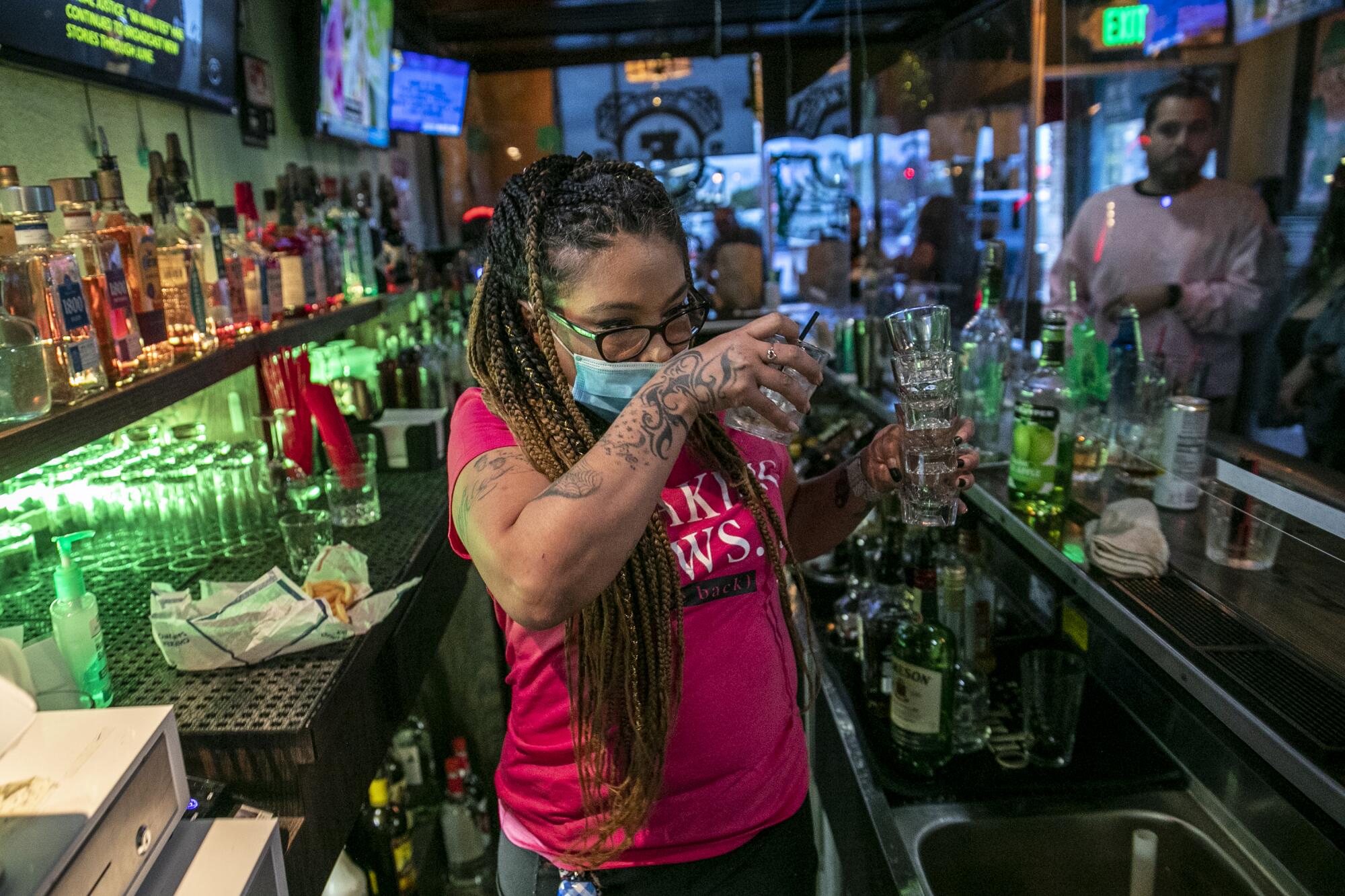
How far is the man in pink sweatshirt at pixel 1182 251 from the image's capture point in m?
3.52

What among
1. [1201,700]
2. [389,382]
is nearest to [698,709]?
[1201,700]

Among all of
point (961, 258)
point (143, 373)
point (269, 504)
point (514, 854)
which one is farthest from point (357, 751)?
point (961, 258)

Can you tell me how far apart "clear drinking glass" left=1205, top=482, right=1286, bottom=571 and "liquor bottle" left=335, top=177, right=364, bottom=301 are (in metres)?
2.38

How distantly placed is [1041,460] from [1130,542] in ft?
1.13

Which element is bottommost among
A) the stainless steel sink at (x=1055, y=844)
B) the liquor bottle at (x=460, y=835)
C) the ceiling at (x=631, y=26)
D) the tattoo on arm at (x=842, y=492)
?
the liquor bottle at (x=460, y=835)

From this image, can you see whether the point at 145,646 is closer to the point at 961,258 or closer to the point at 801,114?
the point at 961,258

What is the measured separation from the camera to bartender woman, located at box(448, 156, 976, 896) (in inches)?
47.8

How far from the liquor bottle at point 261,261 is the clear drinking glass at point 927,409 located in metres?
1.45

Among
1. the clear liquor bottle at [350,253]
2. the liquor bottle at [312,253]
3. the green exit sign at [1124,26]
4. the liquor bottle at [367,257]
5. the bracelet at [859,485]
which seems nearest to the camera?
the bracelet at [859,485]

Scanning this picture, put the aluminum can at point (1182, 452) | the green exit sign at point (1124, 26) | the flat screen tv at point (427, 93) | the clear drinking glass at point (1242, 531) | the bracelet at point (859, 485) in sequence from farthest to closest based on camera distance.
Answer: the flat screen tv at point (427, 93), the green exit sign at point (1124, 26), the aluminum can at point (1182, 452), the bracelet at point (859, 485), the clear drinking glass at point (1242, 531)

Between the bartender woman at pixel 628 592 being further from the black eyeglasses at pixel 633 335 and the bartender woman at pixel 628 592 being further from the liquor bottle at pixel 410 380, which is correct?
the liquor bottle at pixel 410 380

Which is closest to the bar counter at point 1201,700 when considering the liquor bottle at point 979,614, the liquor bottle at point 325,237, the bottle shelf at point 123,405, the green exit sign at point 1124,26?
the liquor bottle at point 979,614

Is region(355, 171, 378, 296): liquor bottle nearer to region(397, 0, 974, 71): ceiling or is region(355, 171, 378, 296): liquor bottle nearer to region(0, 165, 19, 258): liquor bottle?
region(0, 165, 19, 258): liquor bottle

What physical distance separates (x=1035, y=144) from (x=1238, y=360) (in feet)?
3.93
